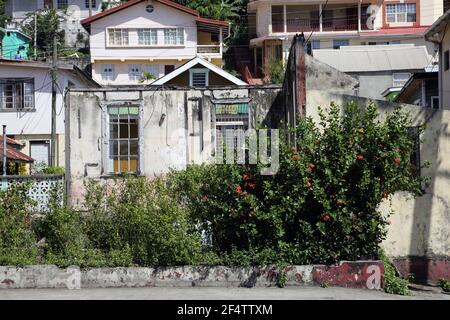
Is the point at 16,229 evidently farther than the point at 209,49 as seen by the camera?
No

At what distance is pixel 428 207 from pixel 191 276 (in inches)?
199

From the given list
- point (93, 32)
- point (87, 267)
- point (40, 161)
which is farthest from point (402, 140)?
point (93, 32)

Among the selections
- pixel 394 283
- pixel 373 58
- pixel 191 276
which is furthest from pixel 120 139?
pixel 373 58

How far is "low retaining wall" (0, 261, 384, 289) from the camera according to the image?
13148 millimetres

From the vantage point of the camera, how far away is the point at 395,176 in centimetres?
1339

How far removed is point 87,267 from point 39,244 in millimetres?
1349

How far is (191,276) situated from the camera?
13.3 metres

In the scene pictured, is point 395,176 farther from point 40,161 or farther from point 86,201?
point 40,161

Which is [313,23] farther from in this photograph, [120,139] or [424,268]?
[424,268]

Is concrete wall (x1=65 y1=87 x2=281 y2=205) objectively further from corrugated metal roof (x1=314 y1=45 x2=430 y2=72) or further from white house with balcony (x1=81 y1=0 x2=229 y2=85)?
white house with balcony (x1=81 y1=0 x2=229 y2=85)

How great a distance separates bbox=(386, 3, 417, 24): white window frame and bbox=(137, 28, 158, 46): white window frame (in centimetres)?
1654

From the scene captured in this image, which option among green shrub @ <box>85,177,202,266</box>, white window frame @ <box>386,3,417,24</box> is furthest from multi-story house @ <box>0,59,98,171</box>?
white window frame @ <box>386,3,417,24</box>

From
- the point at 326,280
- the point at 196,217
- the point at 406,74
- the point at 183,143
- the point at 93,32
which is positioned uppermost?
the point at 93,32
